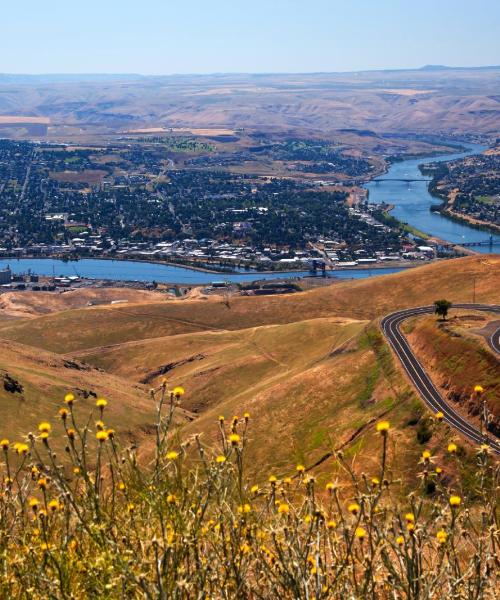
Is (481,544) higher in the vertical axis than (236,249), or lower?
higher

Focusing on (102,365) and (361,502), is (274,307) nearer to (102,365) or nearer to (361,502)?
(102,365)

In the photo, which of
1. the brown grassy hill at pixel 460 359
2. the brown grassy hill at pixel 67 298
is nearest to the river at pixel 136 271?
the brown grassy hill at pixel 67 298

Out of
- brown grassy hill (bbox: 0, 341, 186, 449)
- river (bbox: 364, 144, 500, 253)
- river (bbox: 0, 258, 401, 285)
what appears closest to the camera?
brown grassy hill (bbox: 0, 341, 186, 449)

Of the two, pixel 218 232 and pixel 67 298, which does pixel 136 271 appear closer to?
pixel 67 298

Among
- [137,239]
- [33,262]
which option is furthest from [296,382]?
[137,239]

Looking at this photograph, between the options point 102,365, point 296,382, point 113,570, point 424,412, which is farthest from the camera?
point 102,365

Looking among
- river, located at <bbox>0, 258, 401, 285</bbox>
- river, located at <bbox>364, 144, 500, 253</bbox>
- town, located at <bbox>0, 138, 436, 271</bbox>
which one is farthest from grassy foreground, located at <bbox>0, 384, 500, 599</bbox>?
river, located at <bbox>364, 144, 500, 253</bbox>

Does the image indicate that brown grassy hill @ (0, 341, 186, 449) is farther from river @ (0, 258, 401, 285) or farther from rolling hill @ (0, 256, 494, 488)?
river @ (0, 258, 401, 285)
